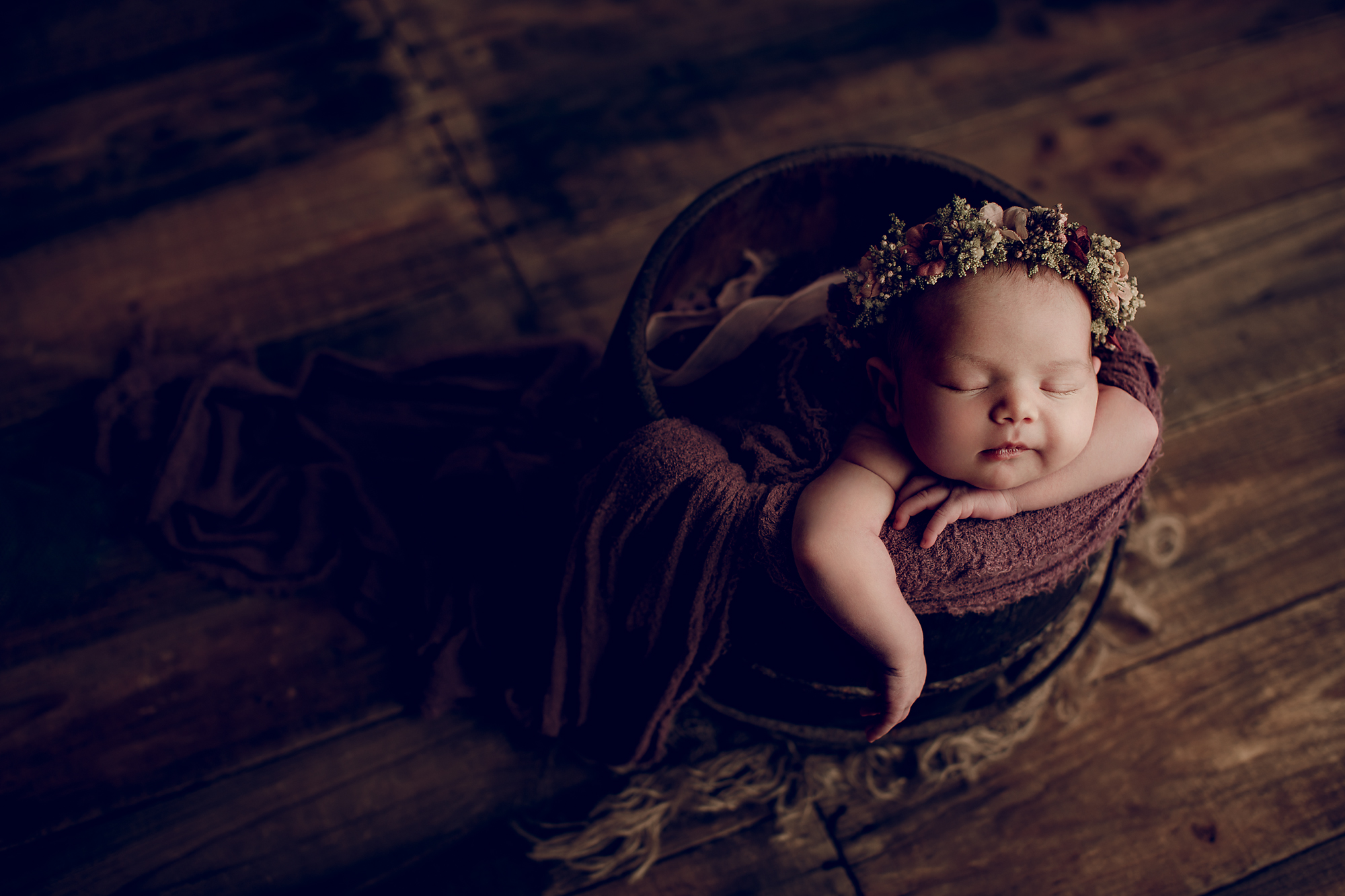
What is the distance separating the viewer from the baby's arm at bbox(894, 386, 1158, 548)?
0.69 metres

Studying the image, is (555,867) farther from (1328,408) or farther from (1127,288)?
(1328,408)

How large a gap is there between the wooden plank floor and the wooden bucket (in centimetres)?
16

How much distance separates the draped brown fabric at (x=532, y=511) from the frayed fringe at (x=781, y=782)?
0.08 metres

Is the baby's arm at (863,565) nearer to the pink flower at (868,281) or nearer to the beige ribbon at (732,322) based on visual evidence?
the pink flower at (868,281)

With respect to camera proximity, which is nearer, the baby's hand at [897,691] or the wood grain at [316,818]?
the baby's hand at [897,691]

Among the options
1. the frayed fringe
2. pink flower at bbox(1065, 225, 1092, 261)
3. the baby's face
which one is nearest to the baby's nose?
the baby's face

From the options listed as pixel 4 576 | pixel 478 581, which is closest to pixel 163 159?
pixel 4 576

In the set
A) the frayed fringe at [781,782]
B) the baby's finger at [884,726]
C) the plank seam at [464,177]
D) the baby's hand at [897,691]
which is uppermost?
the plank seam at [464,177]

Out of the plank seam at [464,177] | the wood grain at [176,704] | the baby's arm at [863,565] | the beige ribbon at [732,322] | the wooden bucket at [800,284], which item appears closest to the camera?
the baby's arm at [863,565]

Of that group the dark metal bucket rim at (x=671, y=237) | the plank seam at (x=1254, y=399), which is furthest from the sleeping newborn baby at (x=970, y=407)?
the plank seam at (x=1254, y=399)

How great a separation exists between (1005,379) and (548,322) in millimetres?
783

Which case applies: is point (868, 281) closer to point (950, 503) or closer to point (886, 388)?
point (886, 388)

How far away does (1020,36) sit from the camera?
1.52 m

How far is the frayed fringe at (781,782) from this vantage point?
97cm
